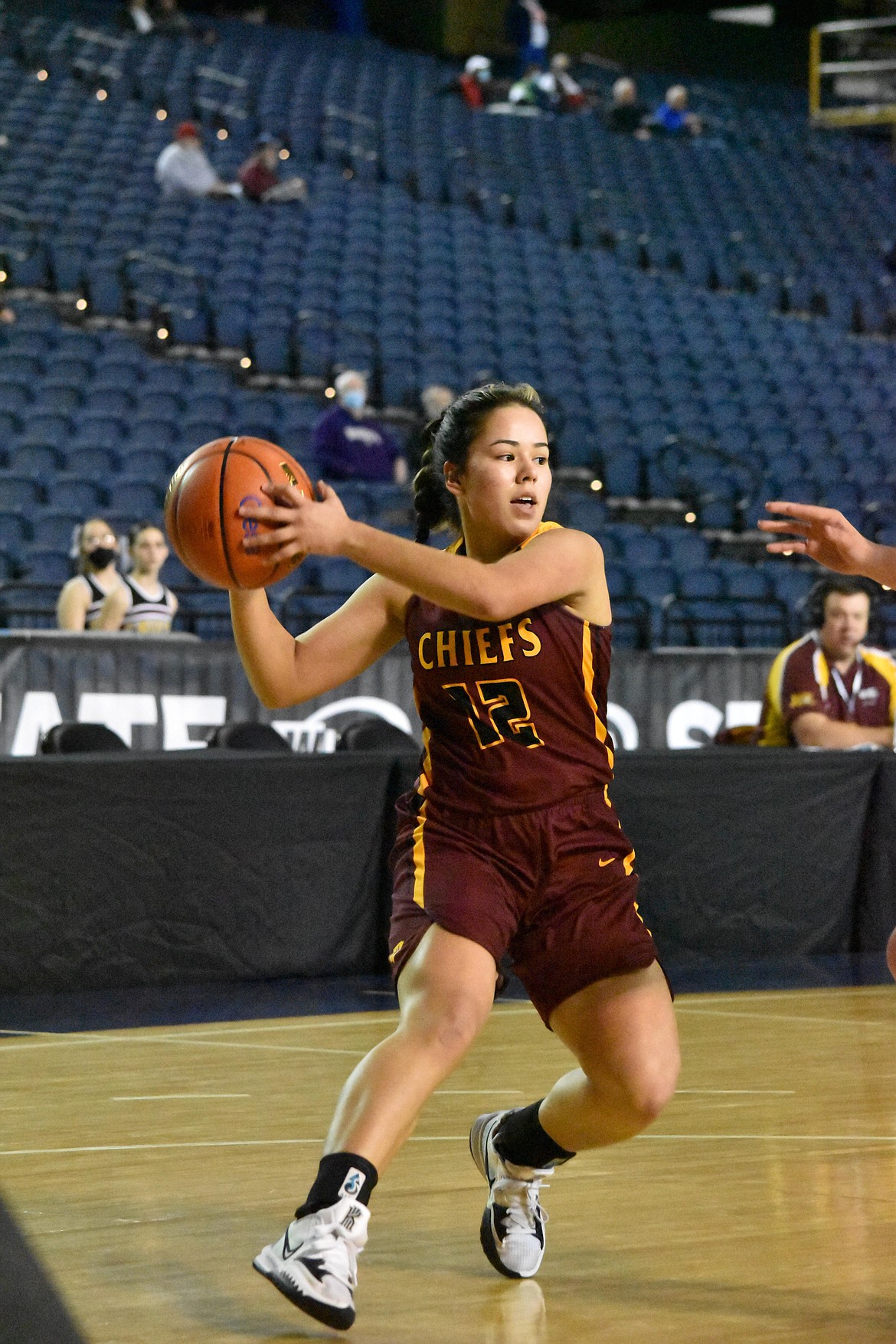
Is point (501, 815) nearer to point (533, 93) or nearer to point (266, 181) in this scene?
point (266, 181)

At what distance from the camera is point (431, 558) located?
2.44 m

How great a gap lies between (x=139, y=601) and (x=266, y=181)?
8.89 meters

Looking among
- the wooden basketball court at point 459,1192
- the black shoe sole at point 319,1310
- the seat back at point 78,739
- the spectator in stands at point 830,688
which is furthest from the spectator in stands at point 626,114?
the black shoe sole at point 319,1310

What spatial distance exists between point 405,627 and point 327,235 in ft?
44.2

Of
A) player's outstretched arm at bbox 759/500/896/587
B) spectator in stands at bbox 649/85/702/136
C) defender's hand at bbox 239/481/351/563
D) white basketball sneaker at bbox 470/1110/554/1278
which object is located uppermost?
spectator in stands at bbox 649/85/702/136

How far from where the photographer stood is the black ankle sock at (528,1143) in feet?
9.05

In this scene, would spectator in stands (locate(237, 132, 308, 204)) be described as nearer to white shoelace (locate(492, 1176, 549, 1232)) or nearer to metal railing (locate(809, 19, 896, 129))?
metal railing (locate(809, 19, 896, 129))

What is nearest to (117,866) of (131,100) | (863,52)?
(131,100)

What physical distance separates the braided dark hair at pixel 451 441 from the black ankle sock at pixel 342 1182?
1.05m

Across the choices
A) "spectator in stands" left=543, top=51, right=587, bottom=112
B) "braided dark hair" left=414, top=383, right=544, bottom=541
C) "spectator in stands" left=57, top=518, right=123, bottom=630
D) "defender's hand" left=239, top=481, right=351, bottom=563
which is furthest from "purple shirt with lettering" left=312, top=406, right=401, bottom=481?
"spectator in stands" left=543, top=51, right=587, bottom=112

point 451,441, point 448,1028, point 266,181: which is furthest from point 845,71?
point 448,1028

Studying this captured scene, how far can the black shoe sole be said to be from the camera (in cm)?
232

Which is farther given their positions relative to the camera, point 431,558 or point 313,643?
point 313,643

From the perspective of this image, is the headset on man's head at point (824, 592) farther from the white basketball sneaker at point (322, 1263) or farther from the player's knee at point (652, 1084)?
the white basketball sneaker at point (322, 1263)
